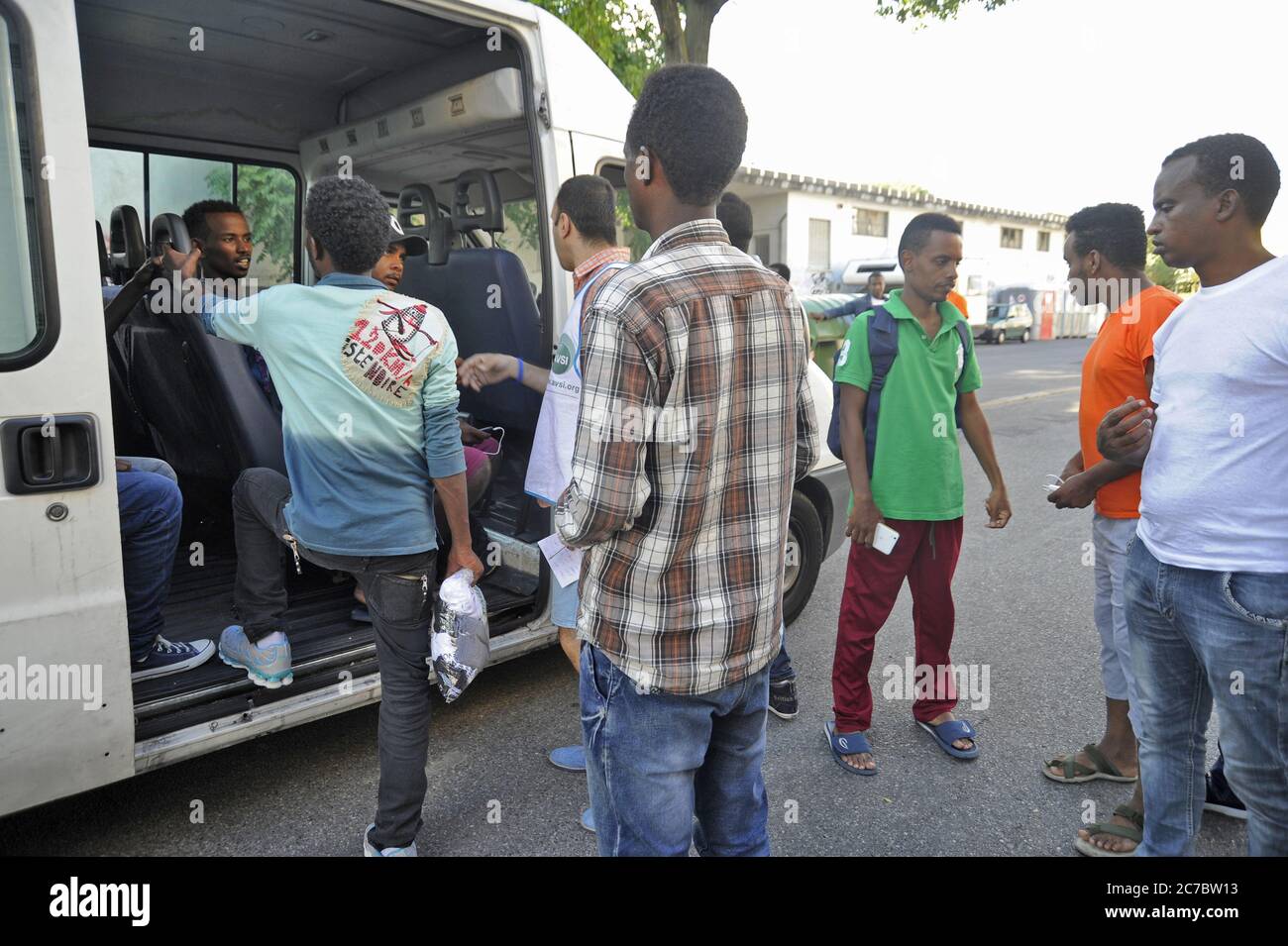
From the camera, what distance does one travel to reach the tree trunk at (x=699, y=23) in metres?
9.09

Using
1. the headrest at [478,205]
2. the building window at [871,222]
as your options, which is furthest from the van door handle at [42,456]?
the building window at [871,222]

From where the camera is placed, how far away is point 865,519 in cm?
313

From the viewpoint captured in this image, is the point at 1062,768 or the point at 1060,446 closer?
the point at 1062,768

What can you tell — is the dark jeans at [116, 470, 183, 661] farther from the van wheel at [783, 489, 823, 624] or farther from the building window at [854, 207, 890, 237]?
the building window at [854, 207, 890, 237]

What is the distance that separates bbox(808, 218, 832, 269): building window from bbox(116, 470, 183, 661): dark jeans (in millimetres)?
24096

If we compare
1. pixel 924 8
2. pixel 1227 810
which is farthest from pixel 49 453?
pixel 924 8

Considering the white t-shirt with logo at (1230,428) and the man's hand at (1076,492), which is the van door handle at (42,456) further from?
the man's hand at (1076,492)

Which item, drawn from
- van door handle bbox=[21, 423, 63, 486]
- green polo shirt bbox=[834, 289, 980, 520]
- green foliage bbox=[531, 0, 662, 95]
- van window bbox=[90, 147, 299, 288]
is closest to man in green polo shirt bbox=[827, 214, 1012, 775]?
green polo shirt bbox=[834, 289, 980, 520]

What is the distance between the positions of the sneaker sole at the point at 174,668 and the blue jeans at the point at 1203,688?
2834 mm

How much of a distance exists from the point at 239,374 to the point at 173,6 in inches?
68.0
